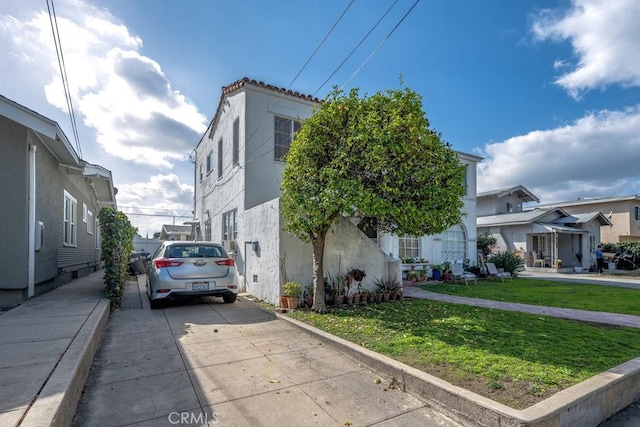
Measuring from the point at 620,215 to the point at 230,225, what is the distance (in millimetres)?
32988

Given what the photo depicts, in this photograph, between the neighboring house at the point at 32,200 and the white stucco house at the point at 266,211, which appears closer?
the neighboring house at the point at 32,200

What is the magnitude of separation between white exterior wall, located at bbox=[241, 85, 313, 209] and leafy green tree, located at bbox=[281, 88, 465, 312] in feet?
13.9

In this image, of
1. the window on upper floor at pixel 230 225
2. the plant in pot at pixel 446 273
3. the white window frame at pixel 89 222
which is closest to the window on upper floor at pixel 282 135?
the window on upper floor at pixel 230 225

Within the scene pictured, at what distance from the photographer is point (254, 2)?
7391 millimetres

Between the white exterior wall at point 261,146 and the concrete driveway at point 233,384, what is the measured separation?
235 inches

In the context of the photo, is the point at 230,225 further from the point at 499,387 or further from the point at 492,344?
the point at 499,387

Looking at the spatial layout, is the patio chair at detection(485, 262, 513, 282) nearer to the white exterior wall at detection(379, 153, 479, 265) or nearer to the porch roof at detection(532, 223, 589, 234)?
the white exterior wall at detection(379, 153, 479, 265)

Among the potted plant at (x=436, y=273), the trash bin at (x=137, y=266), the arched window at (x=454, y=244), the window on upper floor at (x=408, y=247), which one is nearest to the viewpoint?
the potted plant at (x=436, y=273)

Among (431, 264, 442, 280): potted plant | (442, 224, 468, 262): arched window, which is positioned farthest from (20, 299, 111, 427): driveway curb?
(442, 224, 468, 262): arched window

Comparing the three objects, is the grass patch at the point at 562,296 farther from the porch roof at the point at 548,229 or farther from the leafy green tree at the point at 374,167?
the porch roof at the point at 548,229

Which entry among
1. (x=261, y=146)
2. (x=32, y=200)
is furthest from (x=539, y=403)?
(x=261, y=146)

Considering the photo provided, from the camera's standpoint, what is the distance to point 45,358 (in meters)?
3.63

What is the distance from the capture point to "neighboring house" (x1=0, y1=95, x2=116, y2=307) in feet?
22.3

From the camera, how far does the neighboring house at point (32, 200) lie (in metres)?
6.79
